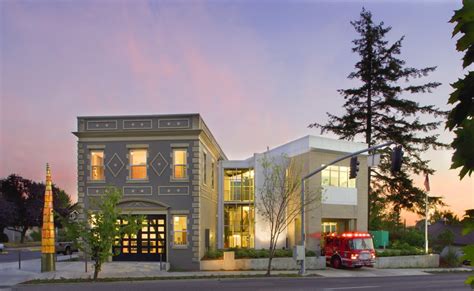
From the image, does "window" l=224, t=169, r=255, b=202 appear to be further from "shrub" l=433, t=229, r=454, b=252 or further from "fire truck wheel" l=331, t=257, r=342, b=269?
"shrub" l=433, t=229, r=454, b=252

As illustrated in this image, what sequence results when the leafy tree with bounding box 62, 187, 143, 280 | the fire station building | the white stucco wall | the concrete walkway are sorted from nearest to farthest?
the leafy tree with bounding box 62, 187, 143, 280
the concrete walkway
the fire station building
the white stucco wall

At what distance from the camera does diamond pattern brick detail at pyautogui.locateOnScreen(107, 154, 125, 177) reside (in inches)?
1197

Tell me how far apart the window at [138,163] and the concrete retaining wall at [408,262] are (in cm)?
1691

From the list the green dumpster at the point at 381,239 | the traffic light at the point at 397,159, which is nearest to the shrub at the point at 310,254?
the green dumpster at the point at 381,239

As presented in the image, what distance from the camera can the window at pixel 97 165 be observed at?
100 feet

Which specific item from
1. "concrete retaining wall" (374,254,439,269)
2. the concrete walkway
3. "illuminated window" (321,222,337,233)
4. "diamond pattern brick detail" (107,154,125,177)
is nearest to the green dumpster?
"illuminated window" (321,222,337,233)

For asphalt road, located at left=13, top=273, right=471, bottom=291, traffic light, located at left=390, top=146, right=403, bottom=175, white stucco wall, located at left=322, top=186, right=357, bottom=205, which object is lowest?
asphalt road, located at left=13, top=273, right=471, bottom=291

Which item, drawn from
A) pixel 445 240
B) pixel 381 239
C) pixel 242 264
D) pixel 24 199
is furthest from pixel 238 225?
pixel 24 199

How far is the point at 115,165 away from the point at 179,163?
399cm

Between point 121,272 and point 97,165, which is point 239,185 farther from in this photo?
point 121,272

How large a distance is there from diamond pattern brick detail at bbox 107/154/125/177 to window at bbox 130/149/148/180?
0.67 meters

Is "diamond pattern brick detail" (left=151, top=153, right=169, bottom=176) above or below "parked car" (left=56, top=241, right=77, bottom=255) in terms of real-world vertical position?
above

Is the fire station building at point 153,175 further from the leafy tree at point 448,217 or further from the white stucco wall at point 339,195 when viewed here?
the leafy tree at point 448,217

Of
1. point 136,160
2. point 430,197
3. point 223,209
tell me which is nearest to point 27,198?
point 223,209
